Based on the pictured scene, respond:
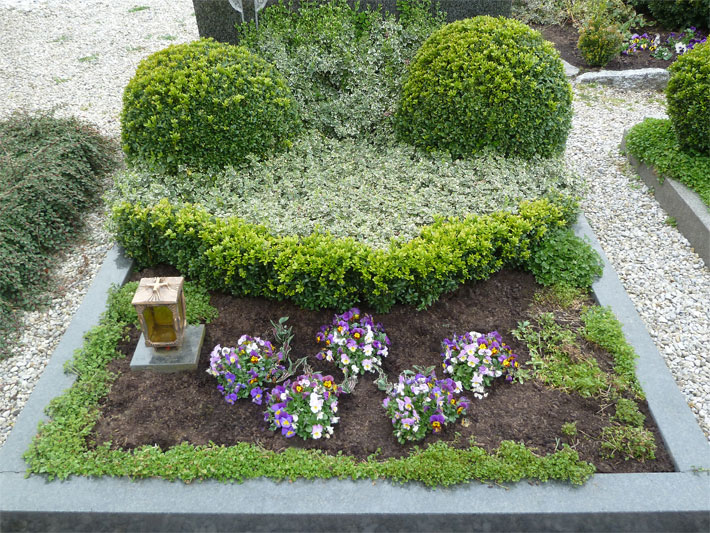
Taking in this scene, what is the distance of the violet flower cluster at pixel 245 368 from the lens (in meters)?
3.59

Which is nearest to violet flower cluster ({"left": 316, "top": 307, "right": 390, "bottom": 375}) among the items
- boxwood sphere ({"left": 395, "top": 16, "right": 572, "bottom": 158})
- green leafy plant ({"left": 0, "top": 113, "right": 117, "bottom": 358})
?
boxwood sphere ({"left": 395, "top": 16, "right": 572, "bottom": 158})

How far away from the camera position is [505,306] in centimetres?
434

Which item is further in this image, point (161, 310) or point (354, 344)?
point (354, 344)

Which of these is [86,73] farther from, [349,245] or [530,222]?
[530,222]

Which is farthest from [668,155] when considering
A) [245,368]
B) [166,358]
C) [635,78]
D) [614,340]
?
[166,358]

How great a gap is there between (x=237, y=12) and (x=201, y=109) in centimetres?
256

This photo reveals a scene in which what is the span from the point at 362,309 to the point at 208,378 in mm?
1275

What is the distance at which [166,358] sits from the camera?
3773 millimetres

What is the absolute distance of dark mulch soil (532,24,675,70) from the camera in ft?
28.3

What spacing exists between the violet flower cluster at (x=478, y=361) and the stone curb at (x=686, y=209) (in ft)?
8.45

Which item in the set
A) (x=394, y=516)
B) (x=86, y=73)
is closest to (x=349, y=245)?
(x=394, y=516)

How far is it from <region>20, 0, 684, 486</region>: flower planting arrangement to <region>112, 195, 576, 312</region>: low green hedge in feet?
0.06

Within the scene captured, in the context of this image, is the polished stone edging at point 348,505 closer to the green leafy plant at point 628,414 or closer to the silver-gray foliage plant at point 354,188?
the green leafy plant at point 628,414

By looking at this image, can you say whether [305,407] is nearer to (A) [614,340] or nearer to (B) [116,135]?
(A) [614,340]
